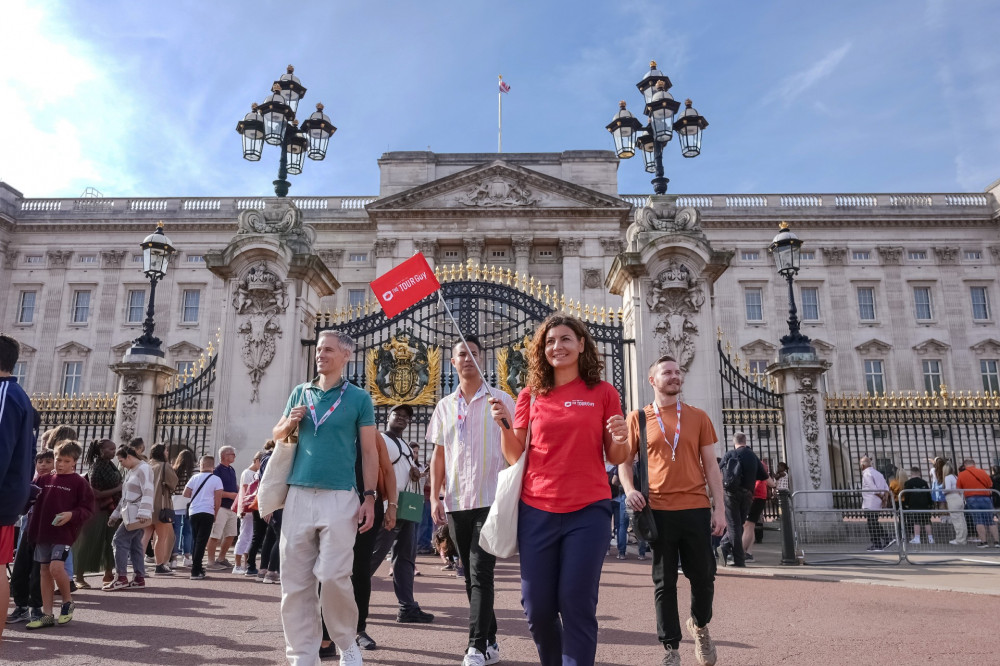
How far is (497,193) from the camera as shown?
1641 inches

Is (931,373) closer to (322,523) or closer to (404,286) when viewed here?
(404,286)

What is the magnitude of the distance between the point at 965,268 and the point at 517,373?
139 feet

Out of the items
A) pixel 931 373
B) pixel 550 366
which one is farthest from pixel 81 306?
pixel 931 373

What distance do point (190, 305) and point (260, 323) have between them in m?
34.6

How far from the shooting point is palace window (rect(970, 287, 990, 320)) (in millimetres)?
43188

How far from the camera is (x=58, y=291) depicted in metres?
43.8

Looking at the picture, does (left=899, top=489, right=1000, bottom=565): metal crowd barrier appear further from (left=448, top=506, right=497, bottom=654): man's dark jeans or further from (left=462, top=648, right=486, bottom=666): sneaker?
(left=462, top=648, right=486, bottom=666): sneaker

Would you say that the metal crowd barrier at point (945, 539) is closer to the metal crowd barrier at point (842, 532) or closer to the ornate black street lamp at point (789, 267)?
the metal crowd barrier at point (842, 532)

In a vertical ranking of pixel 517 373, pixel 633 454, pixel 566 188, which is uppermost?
pixel 566 188

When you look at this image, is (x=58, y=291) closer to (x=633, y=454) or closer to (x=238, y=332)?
(x=238, y=332)

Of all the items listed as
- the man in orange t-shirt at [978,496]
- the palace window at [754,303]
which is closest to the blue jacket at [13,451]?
the man in orange t-shirt at [978,496]

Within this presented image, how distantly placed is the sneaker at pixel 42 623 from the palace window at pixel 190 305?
1562 inches

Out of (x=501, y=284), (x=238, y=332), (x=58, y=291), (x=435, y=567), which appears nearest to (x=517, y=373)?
(x=501, y=284)

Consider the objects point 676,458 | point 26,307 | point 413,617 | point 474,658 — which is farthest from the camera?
point 26,307
